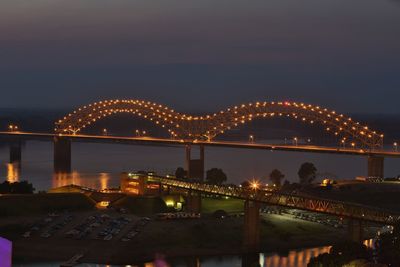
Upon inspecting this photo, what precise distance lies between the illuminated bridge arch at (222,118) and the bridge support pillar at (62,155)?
283cm

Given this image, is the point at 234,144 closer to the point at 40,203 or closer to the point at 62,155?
the point at 62,155

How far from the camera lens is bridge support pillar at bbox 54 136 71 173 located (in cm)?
6662

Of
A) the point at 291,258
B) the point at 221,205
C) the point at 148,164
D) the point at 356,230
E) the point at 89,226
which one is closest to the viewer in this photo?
the point at 356,230

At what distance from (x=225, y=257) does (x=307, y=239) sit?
4327 millimetres

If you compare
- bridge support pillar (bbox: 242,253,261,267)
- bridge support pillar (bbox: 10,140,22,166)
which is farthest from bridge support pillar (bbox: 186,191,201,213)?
bridge support pillar (bbox: 10,140,22,166)

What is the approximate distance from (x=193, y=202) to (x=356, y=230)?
35.1ft

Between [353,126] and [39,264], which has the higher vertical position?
[353,126]

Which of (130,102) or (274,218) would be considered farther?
(130,102)

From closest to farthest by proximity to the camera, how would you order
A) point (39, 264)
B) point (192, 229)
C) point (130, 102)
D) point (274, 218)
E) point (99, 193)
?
1. point (39, 264)
2. point (192, 229)
3. point (274, 218)
4. point (99, 193)
5. point (130, 102)

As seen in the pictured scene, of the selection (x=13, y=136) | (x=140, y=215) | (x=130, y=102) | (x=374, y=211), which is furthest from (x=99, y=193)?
(x=13, y=136)

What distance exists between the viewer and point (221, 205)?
37.1 meters

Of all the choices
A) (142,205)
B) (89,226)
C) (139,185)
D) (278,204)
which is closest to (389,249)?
(278,204)

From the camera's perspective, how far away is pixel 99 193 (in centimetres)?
3712

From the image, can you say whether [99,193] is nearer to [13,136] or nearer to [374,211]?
[374,211]
